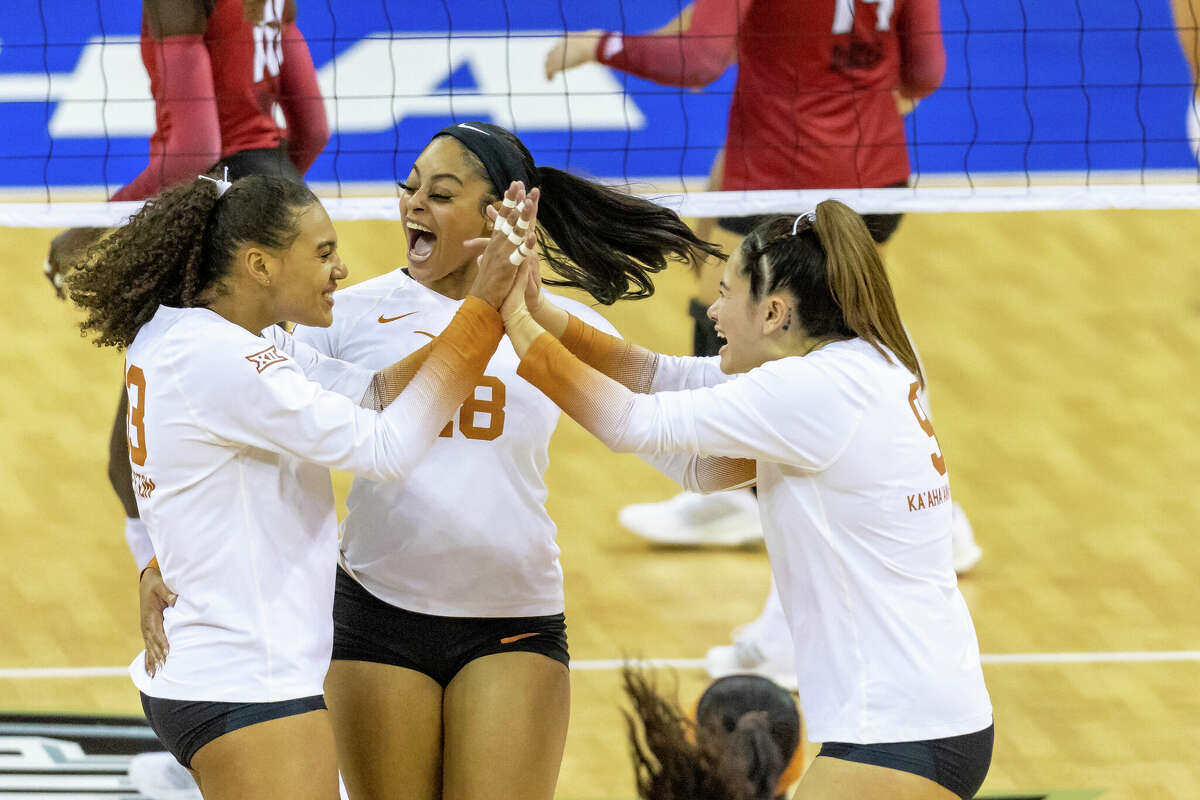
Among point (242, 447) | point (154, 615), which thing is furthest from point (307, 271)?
point (154, 615)

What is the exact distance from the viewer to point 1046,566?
263 inches

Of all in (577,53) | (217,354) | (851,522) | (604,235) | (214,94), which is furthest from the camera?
(577,53)

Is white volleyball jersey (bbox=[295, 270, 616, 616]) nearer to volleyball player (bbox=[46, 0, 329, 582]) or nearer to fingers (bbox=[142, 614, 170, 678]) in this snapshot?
fingers (bbox=[142, 614, 170, 678])

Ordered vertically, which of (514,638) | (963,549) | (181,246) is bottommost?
(963,549)

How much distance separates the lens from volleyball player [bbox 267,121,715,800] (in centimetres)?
318

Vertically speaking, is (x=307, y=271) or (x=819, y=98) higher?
(x=307, y=271)

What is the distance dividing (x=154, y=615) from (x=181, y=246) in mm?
785

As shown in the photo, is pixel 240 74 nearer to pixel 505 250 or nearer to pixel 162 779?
pixel 162 779

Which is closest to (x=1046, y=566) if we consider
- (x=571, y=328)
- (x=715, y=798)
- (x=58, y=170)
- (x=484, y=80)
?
(x=715, y=798)

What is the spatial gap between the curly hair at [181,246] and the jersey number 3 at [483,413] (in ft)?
2.08

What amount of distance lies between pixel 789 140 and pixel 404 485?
3875 mm

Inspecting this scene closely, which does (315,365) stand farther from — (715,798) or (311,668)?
(715,798)

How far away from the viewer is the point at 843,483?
2.80m

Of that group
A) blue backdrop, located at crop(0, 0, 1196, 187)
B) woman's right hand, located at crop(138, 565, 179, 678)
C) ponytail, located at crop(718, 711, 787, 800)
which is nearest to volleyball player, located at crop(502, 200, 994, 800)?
woman's right hand, located at crop(138, 565, 179, 678)
